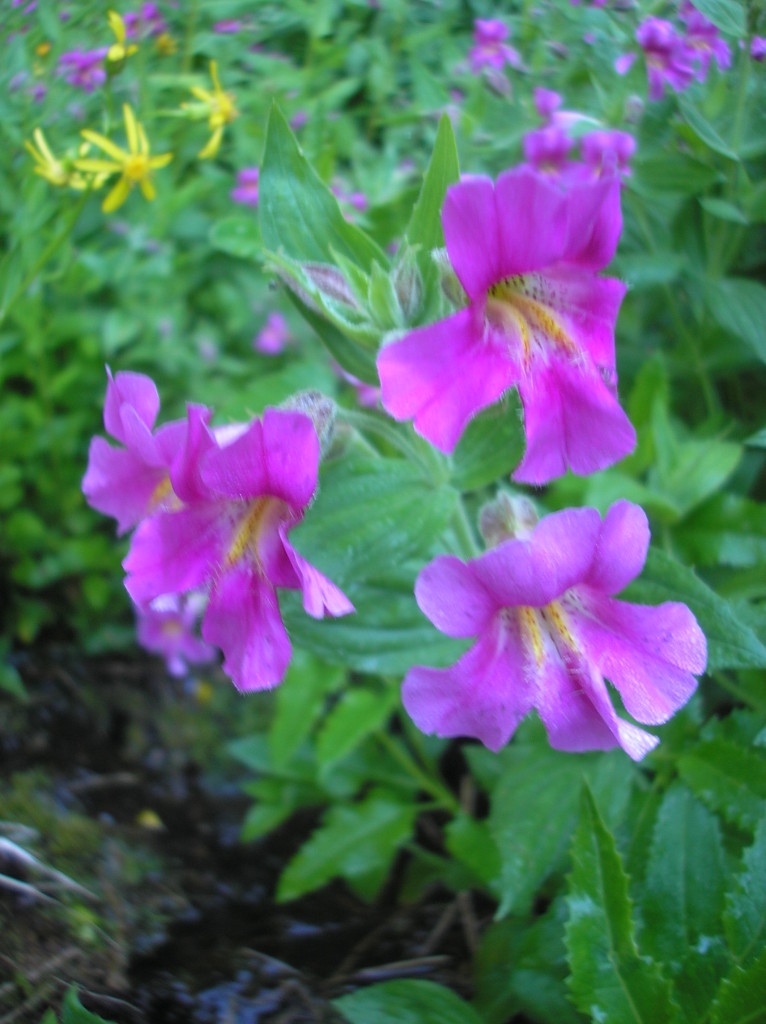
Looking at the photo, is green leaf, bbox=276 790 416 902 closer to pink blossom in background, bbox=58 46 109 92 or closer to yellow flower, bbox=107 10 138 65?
yellow flower, bbox=107 10 138 65

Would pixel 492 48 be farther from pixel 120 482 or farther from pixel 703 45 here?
pixel 120 482

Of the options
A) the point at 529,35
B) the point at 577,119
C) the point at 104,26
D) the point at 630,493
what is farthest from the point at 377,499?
the point at 529,35

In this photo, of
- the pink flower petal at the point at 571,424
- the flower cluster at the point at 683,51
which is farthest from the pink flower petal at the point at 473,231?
the flower cluster at the point at 683,51

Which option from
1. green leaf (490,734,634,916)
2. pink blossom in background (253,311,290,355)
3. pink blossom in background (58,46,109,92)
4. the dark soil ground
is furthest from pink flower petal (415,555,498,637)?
pink blossom in background (253,311,290,355)

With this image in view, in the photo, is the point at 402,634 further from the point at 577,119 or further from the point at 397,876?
the point at 577,119

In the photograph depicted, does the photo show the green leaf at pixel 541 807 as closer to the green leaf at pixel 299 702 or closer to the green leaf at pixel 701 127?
the green leaf at pixel 299 702

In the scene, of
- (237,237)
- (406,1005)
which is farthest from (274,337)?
(406,1005)
